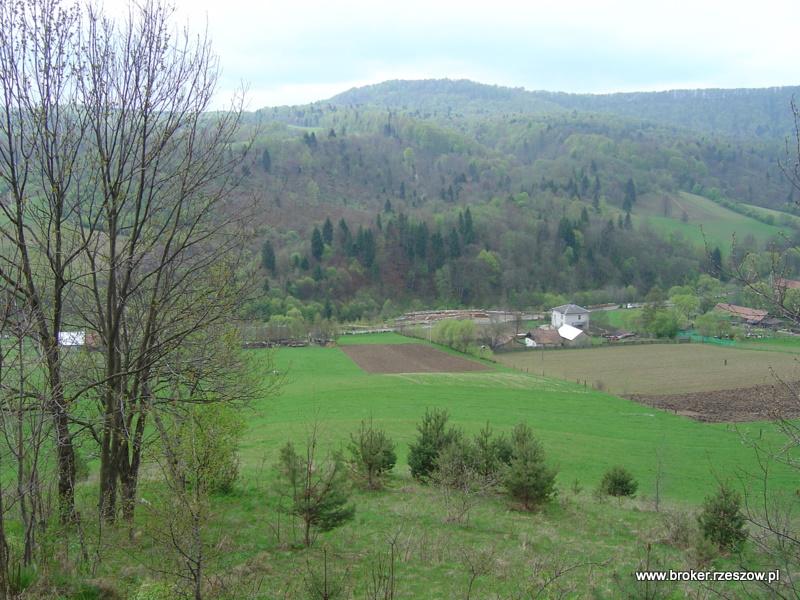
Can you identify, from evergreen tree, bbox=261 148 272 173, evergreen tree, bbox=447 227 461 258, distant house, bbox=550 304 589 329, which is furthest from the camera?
evergreen tree, bbox=261 148 272 173

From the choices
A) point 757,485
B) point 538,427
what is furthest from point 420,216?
point 757,485

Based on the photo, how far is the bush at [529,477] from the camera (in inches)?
619

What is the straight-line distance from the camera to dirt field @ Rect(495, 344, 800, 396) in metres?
45.2

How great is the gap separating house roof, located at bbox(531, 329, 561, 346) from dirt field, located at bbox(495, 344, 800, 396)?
2627mm

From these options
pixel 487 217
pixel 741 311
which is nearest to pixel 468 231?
pixel 487 217

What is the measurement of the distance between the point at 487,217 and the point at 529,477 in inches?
3619

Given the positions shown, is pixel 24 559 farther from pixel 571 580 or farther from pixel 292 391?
pixel 292 391

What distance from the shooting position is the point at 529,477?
51.5 feet

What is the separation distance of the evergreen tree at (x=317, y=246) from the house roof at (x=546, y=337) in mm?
35154

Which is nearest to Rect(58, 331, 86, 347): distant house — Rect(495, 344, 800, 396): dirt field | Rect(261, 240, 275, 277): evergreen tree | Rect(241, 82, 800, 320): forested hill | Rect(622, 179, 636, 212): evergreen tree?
Rect(241, 82, 800, 320): forested hill

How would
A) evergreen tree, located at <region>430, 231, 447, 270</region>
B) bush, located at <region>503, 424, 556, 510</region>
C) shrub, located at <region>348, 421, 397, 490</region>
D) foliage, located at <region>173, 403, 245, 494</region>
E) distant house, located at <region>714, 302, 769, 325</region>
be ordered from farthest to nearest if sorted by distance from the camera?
evergreen tree, located at <region>430, 231, 447, 270</region> < distant house, located at <region>714, 302, 769, 325</region> < shrub, located at <region>348, 421, 397, 490</region> < bush, located at <region>503, 424, 556, 510</region> < foliage, located at <region>173, 403, 245, 494</region>

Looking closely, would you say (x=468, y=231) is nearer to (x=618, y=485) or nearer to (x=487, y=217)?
(x=487, y=217)

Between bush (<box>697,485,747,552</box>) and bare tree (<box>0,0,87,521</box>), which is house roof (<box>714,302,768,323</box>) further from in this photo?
bare tree (<box>0,0,87,521</box>)

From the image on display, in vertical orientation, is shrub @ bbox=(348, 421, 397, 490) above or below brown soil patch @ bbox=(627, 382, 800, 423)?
above
